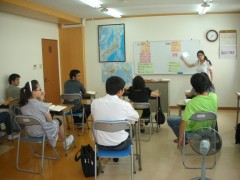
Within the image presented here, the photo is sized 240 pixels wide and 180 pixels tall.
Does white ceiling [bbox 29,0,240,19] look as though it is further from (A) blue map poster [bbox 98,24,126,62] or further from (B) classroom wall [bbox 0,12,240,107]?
(A) blue map poster [bbox 98,24,126,62]

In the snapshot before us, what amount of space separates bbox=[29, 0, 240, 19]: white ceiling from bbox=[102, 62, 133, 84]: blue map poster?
1396 mm

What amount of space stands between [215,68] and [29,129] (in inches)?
207

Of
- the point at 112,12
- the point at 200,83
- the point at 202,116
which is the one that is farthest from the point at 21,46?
the point at 202,116

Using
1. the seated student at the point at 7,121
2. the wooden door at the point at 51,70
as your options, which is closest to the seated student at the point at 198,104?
the seated student at the point at 7,121

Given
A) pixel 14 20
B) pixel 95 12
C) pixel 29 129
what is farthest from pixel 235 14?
pixel 29 129

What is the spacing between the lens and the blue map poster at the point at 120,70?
7.68m

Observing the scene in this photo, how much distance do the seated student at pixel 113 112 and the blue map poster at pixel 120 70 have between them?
4742mm

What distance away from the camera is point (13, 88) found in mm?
5254

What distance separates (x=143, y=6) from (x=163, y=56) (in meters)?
1.76

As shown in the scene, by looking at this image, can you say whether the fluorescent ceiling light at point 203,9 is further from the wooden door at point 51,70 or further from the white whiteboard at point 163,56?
the wooden door at point 51,70

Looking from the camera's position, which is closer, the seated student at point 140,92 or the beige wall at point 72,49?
the seated student at point 140,92

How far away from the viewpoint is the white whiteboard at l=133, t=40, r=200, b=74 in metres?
7.22

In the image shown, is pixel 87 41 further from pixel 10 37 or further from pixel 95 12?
pixel 10 37

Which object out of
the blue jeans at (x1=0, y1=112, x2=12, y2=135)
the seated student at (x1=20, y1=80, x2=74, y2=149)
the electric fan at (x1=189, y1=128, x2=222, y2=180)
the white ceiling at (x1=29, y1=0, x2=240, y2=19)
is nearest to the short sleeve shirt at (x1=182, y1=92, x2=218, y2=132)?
the electric fan at (x1=189, y1=128, x2=222, y2=180)
